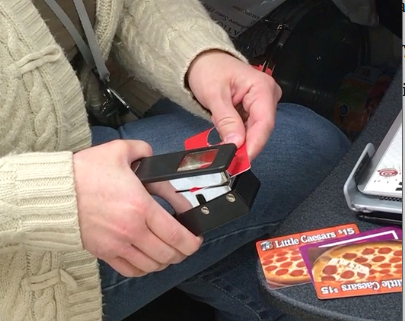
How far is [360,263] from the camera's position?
2.01 ft

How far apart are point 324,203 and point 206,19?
1.03 ft

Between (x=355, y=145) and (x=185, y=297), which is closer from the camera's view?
(x=355, y=145)

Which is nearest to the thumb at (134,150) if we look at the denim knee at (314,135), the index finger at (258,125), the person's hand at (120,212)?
the person's hand at (120,212)

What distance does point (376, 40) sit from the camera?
1.41m

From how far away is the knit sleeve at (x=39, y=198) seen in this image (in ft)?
2.09

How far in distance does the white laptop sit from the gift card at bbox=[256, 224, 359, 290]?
0.03 meters

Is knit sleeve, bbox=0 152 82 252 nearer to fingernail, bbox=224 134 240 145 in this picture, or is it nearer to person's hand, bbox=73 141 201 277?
person's hand, bbox=73 141 201 277

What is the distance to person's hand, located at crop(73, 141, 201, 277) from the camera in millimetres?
631

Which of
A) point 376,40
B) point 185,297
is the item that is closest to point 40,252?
point 185,297

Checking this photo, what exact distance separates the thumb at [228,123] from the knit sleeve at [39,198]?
0.57ft

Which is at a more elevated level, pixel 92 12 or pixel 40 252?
pixel 92 12

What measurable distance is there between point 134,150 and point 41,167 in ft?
0.30

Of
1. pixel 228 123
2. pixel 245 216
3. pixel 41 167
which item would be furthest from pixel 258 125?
pixel 41 167

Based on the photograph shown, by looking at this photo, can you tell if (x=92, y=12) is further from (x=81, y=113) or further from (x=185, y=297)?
(x=185, y=297)
